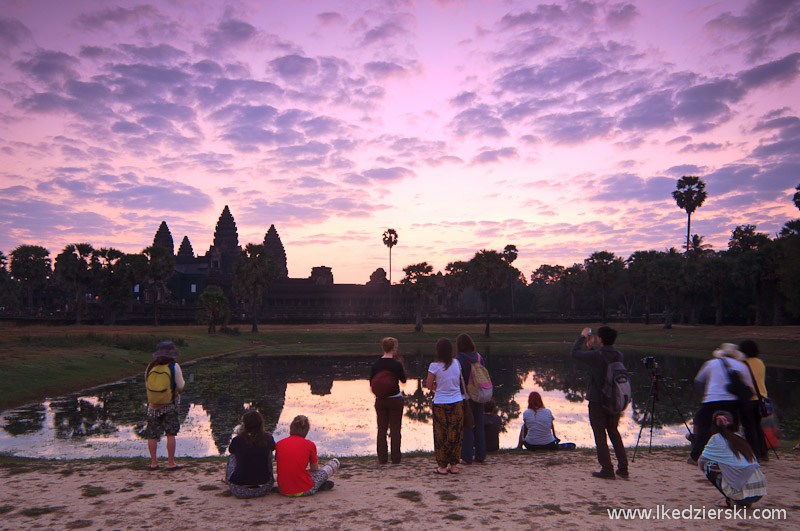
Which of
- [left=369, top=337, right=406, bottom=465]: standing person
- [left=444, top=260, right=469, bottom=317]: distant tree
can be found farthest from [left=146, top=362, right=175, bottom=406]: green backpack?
[left=444, top=260, right=469, bottom=317]: distant tree

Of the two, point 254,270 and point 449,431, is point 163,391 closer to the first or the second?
point 449,431

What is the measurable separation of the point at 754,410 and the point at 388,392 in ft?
18.3

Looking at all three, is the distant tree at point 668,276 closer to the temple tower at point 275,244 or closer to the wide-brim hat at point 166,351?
the wide-brim hat at point 166,351

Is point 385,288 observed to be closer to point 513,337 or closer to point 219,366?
point 513,337

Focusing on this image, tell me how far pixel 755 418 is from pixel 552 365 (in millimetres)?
25304

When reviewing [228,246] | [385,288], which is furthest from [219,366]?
[228,246]

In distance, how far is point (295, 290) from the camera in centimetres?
9431

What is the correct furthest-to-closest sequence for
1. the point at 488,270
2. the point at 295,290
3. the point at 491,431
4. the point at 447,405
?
the point at 295,290 < the point at 488,270 < the point at 491,431 < the point at 447,405

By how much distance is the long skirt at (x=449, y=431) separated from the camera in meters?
8.28

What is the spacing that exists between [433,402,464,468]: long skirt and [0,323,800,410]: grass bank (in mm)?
17476

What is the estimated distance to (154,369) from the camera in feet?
28.3

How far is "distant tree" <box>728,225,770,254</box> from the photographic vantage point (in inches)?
3024

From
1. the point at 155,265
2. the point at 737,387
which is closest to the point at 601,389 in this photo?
the point at 737,387

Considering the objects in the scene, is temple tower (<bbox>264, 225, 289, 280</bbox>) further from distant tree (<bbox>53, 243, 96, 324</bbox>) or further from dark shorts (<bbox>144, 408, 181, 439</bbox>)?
dark shorts (<bbox>144, 408, 181, 439</bbox>)
